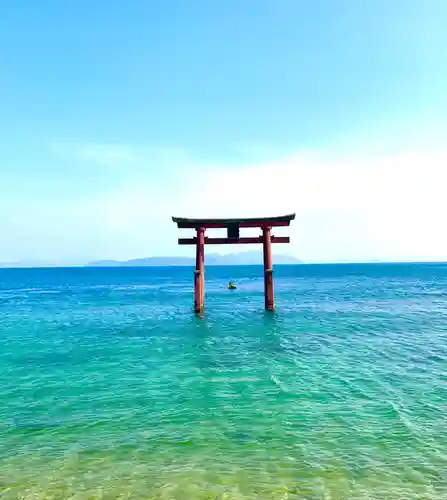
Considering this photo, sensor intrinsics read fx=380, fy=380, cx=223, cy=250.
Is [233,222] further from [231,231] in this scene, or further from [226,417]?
[226,417]

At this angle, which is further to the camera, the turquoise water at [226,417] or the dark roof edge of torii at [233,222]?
the dark roof edge of torii at [233,222]

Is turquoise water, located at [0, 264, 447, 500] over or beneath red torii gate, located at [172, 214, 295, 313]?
beneath

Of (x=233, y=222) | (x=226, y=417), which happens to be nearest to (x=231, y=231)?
(x=233, y=222)

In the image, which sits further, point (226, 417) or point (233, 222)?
point (233, 222)

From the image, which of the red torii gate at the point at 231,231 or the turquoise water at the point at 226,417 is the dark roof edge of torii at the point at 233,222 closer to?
the red torii gate at the point at 231,231

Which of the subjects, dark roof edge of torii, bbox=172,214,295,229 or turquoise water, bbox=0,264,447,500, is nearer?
turquoise water, bbox=0,264,447,500

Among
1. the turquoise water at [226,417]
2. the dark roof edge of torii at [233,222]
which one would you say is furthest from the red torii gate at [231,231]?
the turquoise water at [226,417]

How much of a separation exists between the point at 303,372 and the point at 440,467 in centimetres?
559

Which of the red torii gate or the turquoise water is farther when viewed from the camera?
the red torii gate

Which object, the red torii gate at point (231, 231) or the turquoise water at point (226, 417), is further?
the red torii gate at point (231, 231)

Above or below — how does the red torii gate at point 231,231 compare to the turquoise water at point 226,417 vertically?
above

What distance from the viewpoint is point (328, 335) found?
17.7 m

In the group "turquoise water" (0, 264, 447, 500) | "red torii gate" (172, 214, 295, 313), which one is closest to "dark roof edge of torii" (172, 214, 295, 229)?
"red torii gate" (172, 214, 295, 313)

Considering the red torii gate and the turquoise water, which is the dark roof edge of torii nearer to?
the red torii gate
